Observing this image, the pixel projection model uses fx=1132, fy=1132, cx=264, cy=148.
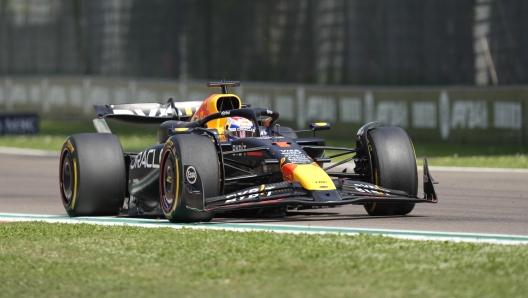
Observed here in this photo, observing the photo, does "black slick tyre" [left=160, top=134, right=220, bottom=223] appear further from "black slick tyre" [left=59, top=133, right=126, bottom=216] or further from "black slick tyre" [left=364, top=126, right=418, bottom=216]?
"black slick tyre" [left=364, top=126, right=418, bottom=216]

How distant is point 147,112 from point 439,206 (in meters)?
3.41

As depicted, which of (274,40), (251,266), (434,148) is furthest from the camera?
(274,40)

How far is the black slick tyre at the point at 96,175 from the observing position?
1079 centimetres

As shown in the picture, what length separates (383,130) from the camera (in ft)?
34.9

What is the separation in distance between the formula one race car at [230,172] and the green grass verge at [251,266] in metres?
0.83

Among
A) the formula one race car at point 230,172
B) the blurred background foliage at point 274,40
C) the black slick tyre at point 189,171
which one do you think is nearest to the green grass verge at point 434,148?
the blurred background foliage at point 274,40

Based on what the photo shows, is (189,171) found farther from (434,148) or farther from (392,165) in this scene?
(434,148)

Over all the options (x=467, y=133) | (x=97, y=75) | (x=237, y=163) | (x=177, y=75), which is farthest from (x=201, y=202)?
(x=97, y=75)

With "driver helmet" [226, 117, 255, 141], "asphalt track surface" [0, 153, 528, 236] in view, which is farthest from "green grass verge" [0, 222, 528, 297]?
"driver helmet" [226, 117, 255, 141]

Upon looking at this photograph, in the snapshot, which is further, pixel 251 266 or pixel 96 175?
pixel 96 175

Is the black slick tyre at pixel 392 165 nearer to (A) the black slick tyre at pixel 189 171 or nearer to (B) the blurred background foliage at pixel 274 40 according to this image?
(A) the black slick tyre at pixel 189 171

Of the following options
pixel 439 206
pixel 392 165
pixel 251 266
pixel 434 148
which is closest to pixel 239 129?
pixel 392 165

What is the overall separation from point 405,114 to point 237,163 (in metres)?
12.1

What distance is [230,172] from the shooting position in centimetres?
1071
